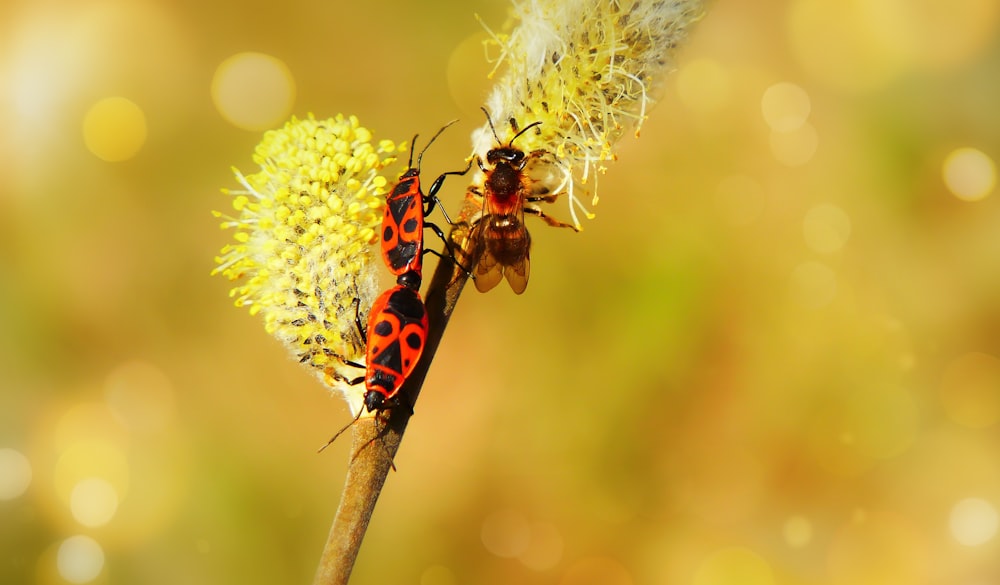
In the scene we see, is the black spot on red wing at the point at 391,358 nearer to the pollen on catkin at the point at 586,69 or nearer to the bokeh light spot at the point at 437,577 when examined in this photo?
the pollen on catkin at the point at 586,69

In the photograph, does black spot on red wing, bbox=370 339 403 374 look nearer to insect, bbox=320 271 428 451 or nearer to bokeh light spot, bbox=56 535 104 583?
insect, bbox=320 271 428 451

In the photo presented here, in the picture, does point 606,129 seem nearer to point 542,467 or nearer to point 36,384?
point 542,467

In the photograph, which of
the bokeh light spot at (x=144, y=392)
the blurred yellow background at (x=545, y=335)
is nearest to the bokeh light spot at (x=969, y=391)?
the blurred yellow background at (x=545, y=335)

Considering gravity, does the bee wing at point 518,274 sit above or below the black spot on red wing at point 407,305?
above

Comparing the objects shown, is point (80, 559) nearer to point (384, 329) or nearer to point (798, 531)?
point (384, 329)

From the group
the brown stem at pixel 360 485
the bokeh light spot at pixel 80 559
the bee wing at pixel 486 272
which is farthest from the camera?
the bokeh light spot at pixel 80 559

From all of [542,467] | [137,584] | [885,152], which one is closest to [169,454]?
[137,584]

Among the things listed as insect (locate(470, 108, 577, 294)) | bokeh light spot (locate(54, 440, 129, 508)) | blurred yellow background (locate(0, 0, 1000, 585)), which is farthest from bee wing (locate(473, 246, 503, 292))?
bokeh light spot (locate(54, 440, 129, 508))
